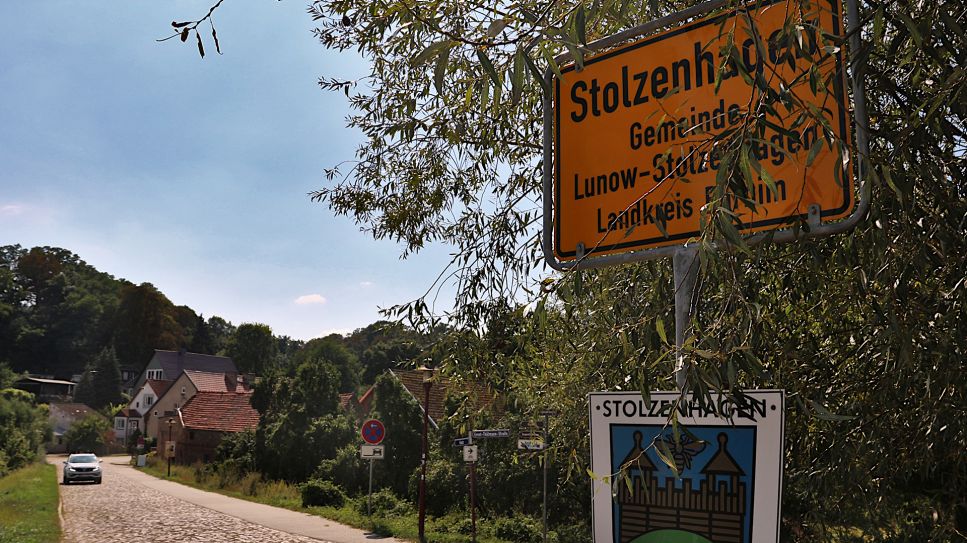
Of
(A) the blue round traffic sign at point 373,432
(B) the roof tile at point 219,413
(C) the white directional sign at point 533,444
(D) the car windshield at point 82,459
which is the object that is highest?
(C) the white directional sign at point 533,444

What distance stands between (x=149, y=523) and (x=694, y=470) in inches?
755

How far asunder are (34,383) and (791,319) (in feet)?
368

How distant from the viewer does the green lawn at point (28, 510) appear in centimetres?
1489

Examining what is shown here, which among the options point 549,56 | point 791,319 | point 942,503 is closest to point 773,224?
point 549,56

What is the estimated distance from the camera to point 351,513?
66.5 ft

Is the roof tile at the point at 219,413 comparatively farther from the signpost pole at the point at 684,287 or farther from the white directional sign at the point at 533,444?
the signpost pole at the point at 684,287

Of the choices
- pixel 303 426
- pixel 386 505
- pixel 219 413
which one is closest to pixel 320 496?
pixel 386 505

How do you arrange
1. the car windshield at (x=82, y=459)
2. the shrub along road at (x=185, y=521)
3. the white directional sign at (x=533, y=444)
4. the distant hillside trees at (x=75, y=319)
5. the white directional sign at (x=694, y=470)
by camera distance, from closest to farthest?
the white directional sign at (x=694, y=470) → the white directional sign at (x=533, y=444) → the shrub along road at (x=185, y=521) → the car windshield at (x=82, y=459) → the distant hillside trees at (x=75, y=319)

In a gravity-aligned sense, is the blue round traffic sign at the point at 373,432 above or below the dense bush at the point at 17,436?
above

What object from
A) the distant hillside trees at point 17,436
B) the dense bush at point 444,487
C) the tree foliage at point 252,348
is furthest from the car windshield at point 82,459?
the tree foliage at point 252,348

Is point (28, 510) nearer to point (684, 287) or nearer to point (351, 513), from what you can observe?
point (351, 513)

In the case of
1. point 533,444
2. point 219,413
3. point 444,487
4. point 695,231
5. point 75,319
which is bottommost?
point 444,487

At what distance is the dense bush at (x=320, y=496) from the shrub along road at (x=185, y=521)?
0.95m

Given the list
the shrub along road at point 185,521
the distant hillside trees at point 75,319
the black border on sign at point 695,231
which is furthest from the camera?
the distant hillside trees at point 75,319
